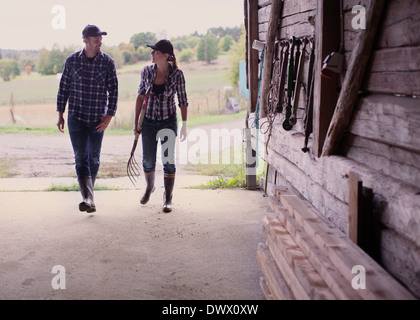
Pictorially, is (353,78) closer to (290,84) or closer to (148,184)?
(290,84)

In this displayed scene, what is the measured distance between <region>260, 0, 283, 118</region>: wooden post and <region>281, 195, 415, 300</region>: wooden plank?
8.81 ft

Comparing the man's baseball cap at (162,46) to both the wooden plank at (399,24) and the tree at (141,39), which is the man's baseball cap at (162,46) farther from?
the tree at (141,39)

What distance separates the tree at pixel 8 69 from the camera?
23.7m

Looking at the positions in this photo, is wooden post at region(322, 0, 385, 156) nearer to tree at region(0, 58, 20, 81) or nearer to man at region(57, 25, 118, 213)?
man at region(57, 25, 118, 213)

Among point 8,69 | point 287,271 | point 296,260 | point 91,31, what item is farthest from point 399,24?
point 8,69

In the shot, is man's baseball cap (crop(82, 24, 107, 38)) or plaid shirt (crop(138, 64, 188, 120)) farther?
plaid shirt (crop(138, 64, 188, 120))

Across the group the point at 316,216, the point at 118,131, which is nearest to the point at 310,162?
the point at 316,216

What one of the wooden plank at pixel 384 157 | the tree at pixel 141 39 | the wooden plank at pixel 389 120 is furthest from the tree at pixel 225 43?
the wooden plank at pixel 389 120

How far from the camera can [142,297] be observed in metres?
4.01

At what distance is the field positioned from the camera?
18.2 m

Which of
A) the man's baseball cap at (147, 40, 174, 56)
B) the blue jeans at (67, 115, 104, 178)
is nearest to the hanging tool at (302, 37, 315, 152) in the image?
the man's baseball cap at (147, 40, 174, 56)

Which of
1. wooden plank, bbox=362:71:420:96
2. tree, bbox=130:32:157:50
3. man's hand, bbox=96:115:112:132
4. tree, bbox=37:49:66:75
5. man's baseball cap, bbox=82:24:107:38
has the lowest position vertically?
A: man's hand, bbox=96:115:112:132

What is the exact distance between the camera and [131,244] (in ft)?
17.5

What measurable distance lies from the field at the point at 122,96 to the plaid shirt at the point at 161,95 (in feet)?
33.2
